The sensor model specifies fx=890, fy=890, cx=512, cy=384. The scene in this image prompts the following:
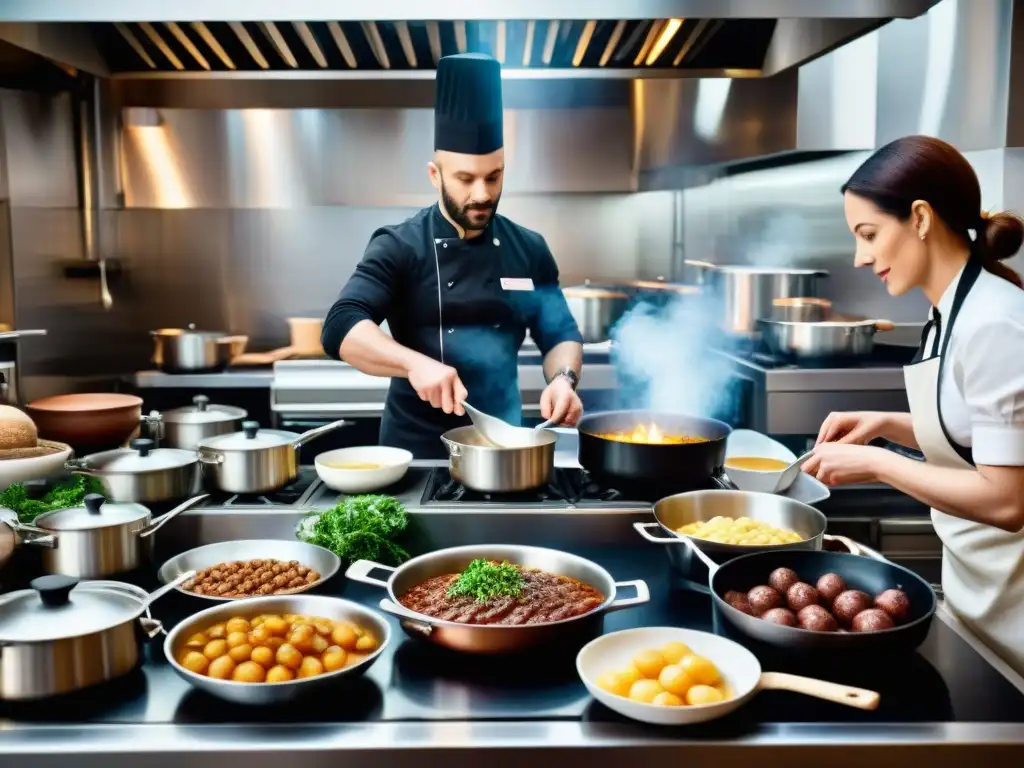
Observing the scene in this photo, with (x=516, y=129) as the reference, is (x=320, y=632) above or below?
below

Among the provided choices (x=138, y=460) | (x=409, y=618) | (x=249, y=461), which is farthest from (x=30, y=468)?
(x=409, y=618)

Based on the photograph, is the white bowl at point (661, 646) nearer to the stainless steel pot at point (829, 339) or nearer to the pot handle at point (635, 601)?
the pot handle at point (635, 601)

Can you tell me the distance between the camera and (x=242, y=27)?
121 inches

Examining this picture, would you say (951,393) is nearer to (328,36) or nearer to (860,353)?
(860,353)

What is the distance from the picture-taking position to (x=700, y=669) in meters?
1.32

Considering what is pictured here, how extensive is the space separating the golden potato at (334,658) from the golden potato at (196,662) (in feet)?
0.58

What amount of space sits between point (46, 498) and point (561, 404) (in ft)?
4.14

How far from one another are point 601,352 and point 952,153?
279cm

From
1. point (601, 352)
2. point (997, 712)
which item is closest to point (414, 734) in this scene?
point (997, 712)

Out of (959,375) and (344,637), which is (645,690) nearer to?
(344,637)

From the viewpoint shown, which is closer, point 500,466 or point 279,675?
point 279,675

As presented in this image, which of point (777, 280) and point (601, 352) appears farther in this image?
point (601, 352)

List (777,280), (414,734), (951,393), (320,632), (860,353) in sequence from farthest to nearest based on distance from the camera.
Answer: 1. (777,280)
2. (860,353)
3. (951,393)
4. (320,632)
5. (414,734)

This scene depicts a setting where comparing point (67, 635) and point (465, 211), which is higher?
point (465, 211)
